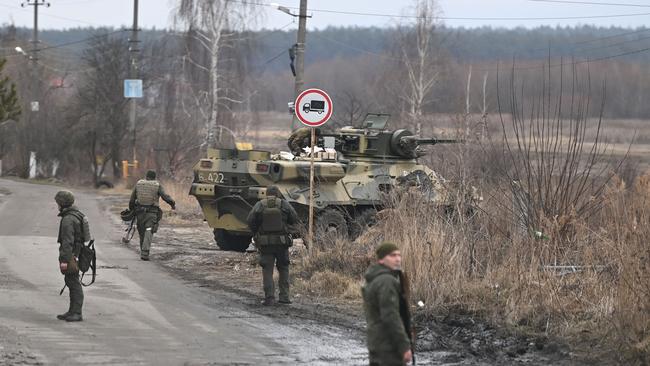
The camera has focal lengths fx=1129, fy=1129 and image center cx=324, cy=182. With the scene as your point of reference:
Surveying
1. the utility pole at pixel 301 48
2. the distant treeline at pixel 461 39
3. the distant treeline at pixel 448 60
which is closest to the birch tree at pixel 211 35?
the distant treeline at pixel 448 60

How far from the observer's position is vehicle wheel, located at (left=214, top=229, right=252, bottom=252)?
68.2 feet

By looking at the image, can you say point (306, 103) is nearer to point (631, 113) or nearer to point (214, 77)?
point (631, 113)

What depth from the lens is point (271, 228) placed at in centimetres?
1419

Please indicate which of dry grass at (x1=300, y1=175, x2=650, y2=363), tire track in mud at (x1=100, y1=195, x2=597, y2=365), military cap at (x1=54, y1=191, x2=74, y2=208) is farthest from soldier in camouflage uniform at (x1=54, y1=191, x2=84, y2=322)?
dry grass at (x1=300, y1=175, x2=650, y2=363)

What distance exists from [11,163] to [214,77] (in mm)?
18320

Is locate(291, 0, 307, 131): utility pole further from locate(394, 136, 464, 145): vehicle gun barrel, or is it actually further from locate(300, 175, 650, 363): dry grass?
Answer: locate(300, 175, 650, 363): dry grass

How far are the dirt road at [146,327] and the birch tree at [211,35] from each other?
30.7 m

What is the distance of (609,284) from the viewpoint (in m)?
12.0

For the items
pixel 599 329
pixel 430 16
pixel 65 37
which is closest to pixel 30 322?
pixel 599 329

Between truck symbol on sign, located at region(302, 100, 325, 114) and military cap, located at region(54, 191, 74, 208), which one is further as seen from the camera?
truck symbol on sign, located at region(302, 100, 325, 114)

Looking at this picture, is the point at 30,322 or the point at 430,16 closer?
the point at 30,322

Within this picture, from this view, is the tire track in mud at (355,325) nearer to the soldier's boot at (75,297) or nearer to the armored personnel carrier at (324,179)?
the armored personnel carrier at (324,179)

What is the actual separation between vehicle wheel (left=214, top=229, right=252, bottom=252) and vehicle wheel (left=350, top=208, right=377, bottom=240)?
82.1 inches

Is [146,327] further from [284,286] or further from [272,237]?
[272,237]
